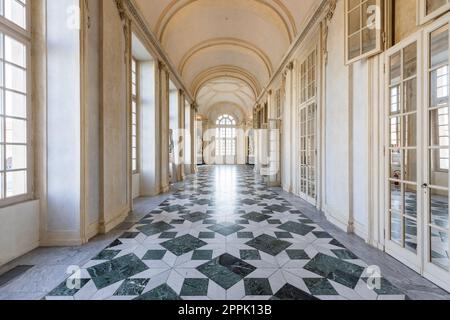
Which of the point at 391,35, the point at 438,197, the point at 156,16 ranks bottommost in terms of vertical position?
the point at 438,197

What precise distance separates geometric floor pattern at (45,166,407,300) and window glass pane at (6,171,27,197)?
1.32 metres

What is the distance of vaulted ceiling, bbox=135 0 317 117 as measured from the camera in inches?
261

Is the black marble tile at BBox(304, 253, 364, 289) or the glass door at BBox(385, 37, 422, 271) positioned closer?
the black marble tile at BBox(304, 253, 364, 289)

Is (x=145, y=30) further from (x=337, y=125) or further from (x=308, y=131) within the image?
(x=337, y=125)

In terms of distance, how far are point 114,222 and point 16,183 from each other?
1.56 meters

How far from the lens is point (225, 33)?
10.0 meters

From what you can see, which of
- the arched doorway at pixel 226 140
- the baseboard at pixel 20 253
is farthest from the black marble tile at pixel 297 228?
the arched doorway at pixel 226 140

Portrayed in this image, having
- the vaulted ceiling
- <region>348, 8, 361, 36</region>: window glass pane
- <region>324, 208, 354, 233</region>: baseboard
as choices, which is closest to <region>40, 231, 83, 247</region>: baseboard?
<region>324, 208, 354, 233</region>: baseboard

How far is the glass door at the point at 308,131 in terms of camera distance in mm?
5797

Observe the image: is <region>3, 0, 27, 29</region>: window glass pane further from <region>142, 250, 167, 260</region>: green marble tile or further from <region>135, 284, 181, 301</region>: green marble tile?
<region>135, 284, 181, 301</region>: green marble tile
